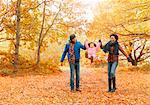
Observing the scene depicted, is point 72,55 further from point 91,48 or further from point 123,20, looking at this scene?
point 123,20

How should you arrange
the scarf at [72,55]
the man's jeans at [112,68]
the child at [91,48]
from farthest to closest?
the child at [91,48]
the scarf at [72,55]
the man's jeans at [112,68]

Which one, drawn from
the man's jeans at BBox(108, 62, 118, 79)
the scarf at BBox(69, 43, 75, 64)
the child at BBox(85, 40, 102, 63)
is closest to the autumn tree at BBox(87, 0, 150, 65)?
the child at BBox(85, 40, 102, 63)

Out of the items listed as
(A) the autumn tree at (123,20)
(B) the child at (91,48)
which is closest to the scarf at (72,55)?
(B) the child at (91,48)

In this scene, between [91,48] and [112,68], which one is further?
[91,48]

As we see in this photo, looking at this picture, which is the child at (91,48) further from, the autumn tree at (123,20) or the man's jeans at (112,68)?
the autumn tree at (123,20)

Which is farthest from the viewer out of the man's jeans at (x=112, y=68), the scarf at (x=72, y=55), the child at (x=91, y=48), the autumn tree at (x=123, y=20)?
the autumn tree at (x=123, y=20)

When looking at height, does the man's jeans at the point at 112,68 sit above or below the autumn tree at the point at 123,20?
below

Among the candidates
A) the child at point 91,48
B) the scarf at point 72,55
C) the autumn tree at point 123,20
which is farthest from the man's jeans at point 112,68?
the autumn tree at point 123,20

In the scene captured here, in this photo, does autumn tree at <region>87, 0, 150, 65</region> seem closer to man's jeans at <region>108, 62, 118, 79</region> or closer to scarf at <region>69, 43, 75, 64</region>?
man's jeans at <region>108, 62, 118, 79</region>

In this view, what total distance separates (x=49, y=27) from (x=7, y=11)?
104 inches

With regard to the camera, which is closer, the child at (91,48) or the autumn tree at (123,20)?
the child at (91,48)

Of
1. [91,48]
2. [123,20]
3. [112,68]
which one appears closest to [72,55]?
[91,48]

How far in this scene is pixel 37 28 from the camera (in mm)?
21469

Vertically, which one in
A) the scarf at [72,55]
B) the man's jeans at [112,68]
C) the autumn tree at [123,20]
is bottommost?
the man's jeans at [112,68]
